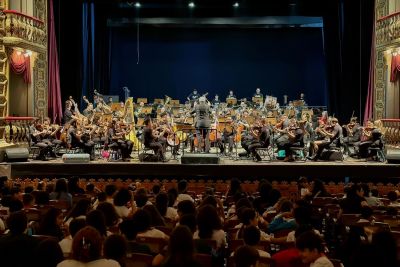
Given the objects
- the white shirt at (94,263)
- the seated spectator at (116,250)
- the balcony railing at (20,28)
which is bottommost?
the white shirt at (94,263)

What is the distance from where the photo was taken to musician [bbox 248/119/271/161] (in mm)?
14219

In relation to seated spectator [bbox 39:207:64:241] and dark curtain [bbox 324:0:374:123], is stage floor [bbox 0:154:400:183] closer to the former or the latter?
dark curtain [bbox 324:0:374:123]

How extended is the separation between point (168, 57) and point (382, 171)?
49.5ft

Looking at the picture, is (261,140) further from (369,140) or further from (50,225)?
(50,225)

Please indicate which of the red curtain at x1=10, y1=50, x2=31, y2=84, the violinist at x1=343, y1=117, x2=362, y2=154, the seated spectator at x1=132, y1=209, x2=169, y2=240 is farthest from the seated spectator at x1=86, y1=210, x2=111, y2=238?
the violinist at x1=343, y1=117, x2=362, y2=154

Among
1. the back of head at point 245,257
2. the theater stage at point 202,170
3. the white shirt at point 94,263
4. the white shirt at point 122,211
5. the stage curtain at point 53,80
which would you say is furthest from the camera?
the stage curtain at point 53,80

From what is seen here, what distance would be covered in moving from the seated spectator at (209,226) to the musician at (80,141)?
983 cm

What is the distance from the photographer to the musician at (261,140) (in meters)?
14.2

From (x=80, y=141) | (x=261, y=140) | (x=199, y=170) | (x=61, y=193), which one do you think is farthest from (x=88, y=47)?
(x=61, y=193)

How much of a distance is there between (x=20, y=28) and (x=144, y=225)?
11841mm

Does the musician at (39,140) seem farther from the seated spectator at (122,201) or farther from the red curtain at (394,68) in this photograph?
the red curtain at (394,68)

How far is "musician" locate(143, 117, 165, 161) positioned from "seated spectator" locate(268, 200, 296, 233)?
25.7ft

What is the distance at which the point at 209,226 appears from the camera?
203 inches

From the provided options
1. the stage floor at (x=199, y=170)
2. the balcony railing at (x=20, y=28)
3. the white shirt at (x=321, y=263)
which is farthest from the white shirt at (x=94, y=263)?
the balcony railing at (x=20, y=28)
